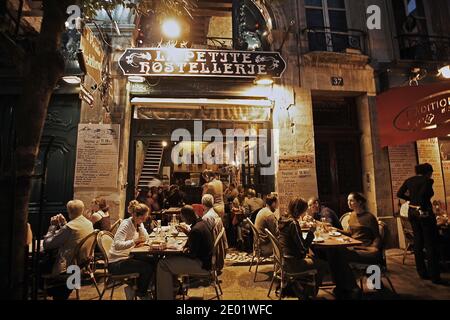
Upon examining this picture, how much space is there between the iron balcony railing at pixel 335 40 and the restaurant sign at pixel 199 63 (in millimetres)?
1824

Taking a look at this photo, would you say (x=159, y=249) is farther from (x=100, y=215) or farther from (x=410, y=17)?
(x=410, y=17)

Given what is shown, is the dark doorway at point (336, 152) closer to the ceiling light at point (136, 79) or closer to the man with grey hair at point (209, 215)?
the man with grey hair at point (209, 215)

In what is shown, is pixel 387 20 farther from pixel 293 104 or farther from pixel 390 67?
pixel 293 104

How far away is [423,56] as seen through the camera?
7996 millimetres

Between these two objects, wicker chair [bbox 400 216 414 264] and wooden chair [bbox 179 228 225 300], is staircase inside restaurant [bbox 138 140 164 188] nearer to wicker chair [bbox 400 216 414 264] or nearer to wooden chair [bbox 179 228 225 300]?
wooden chair [bbox 179 228 225 300]

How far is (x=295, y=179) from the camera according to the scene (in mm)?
6984

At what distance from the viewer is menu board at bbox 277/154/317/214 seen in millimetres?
6938

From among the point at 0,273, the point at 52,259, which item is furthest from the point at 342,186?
the point at 0,273

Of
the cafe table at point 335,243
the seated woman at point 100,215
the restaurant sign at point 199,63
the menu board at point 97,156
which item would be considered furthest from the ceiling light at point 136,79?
the cafe table at point 335,243

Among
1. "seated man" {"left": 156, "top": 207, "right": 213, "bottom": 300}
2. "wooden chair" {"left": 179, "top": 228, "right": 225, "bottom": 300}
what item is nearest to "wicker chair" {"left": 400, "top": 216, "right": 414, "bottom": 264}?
"wooden chair" {"left": 179, "top": 228, "right": 225, "bottom": 300}

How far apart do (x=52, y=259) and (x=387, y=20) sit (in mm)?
10437

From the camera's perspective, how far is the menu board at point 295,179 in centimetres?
694

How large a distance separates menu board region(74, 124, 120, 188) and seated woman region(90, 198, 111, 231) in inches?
20.9

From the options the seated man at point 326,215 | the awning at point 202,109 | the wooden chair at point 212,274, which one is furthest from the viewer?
the awning at point 202,109
